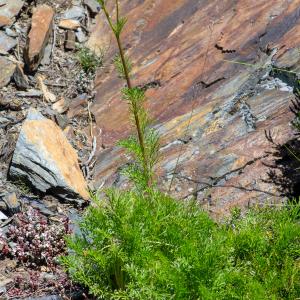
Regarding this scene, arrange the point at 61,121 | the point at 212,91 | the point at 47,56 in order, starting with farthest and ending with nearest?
the point at 47,56 < the point at 61,121 < the point at 212,91

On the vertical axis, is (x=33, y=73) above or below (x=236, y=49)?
above

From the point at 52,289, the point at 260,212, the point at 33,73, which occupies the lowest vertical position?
the point at 260,212

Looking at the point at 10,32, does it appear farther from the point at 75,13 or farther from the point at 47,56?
the point at 75,13

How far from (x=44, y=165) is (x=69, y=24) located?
105 inches

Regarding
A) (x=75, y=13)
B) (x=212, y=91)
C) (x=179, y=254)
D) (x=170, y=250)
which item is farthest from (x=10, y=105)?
(x=179, y=254)

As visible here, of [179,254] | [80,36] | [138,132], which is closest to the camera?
[179,254]

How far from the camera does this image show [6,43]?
24.1 feet

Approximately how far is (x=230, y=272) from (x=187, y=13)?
3953 millimetres

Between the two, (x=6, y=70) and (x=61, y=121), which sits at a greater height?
(x=6, y=70)

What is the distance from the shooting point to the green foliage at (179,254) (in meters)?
3.64

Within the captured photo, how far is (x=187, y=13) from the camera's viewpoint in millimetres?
7047

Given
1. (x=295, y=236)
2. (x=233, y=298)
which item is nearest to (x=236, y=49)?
(x=295, y=236)

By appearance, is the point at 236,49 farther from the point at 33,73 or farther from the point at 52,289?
the point at 52,289

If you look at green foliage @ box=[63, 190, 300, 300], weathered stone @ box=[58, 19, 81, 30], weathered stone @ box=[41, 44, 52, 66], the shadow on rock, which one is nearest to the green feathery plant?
green foliage @ box=[63, 190, 300, 300]
